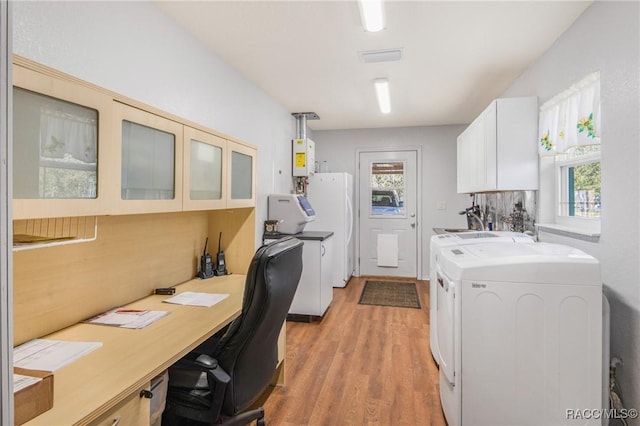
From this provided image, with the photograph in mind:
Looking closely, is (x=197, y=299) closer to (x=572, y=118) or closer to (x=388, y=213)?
(x=572, y=118)

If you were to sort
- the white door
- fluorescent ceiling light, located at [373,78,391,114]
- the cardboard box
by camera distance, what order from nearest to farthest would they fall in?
the cardboard box < fluorescent ceiling light, located at [373,78,391,114] < the white door

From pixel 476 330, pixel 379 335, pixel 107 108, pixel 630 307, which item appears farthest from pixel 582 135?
pixel 107 108

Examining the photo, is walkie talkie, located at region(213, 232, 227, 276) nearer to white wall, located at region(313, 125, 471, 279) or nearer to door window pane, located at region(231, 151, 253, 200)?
door window pane, located at region(231, 151, 253, 200)

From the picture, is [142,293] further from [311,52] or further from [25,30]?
[311,52]

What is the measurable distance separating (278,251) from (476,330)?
1.10 m

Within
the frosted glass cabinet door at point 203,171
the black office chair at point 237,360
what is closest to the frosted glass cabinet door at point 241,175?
the frosted glass cabinet door at point 203,171

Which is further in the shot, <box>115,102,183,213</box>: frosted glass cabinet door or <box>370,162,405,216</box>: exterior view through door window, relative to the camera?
<box>370,162,405,216</box>: exterior view through door window

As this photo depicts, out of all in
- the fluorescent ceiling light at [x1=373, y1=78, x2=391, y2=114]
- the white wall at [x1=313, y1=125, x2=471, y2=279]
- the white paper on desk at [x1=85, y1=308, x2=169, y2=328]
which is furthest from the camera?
the white wall at [x1=313, y1=125, x2=471, y2=279]

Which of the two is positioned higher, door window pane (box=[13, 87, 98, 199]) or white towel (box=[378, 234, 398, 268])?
door window pane (box=[13, 87, 98, 199])

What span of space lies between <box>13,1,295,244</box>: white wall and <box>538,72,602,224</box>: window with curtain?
2.55 m

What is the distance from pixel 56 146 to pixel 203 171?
0.90 m

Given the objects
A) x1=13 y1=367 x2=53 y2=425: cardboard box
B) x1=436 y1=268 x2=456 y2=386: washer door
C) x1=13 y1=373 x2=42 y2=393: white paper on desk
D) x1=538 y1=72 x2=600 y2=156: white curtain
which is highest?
x1=538 y1=72 x2=600 y2=156: white curtain

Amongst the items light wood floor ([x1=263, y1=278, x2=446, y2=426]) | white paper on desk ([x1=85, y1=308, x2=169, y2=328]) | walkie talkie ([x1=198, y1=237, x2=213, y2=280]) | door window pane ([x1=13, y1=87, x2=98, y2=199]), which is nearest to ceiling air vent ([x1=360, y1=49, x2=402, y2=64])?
walkie talkie ([x1=198, y1=237, x2=213, y2=280])

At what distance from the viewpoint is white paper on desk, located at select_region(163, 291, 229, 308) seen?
1910 millimetres
